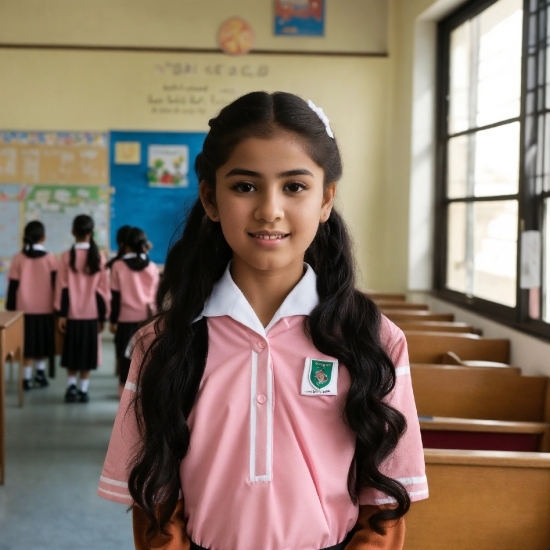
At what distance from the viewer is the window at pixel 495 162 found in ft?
12.2

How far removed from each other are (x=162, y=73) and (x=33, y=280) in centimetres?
221

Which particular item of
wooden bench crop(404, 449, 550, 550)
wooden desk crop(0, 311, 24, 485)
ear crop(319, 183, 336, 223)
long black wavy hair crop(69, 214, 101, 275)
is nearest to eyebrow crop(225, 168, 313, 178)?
ear crop(319, 183, 336, 223)

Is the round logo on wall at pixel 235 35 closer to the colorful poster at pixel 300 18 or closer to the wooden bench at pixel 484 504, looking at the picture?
the colorful poster at pixel 300 18

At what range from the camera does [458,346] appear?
381 centimetres

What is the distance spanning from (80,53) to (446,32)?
3.11 metres

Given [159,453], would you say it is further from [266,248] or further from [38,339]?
[38,339]

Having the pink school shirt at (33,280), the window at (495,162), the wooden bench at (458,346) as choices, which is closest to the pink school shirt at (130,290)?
the pink school shirt at (33,280)

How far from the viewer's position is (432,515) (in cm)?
208

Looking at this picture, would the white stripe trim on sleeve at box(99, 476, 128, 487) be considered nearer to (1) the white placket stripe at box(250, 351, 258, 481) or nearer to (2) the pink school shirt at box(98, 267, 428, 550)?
(2) the pink school shirt at box(98, 267, 428, 550)

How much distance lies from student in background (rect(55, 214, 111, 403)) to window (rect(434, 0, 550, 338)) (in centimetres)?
244

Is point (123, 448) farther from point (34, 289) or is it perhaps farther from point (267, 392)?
point (34, 289)

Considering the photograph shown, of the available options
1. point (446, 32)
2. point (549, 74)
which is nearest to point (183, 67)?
point (446, 32)

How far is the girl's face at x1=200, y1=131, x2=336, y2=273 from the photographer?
46.9 inches

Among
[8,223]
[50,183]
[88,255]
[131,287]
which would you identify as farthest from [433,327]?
[8,223]
